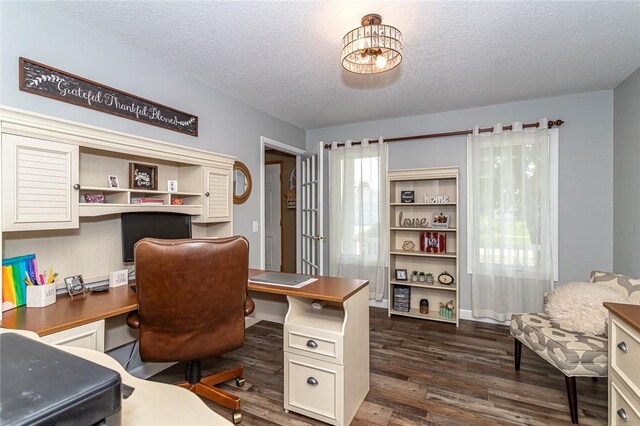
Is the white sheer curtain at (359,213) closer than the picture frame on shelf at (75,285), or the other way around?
the picture frame on shelf at (75,285)

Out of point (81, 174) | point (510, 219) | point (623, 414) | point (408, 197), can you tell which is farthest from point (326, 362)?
point (510, 219)

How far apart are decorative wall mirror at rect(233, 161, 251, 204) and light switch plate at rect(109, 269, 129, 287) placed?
4.17 ft

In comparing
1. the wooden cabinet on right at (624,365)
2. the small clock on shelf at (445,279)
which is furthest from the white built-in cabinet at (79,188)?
the wooden cabinet on right at (624,365)

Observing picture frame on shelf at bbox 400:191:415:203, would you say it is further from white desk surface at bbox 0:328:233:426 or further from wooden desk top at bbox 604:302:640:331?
white desk surface at bbox 0:328:233:426

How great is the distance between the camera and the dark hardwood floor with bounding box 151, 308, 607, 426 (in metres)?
1.90

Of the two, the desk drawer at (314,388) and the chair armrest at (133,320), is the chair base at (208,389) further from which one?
the chair armrest at (133,320)

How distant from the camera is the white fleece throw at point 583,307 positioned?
1983 millimetres

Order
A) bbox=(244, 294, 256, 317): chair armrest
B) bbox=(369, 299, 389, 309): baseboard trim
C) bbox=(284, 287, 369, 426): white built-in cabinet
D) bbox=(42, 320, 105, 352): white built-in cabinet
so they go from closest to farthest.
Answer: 1. bbox=(42, 320, 105, 352): white built-in cabinet
2. bbox=(284, 287, 369, 426): white built-in cabinet
3. bbox=(244, 294, 256, 317): chair armrest
4. bbox=(369, 299, 389, 309): baseboard trim

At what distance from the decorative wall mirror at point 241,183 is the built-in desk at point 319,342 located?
1390mm

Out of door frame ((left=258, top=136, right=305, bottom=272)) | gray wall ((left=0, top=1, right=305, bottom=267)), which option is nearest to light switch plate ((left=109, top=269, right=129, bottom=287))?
gray wall ((left=0, top=1, right=305, bottom=267))

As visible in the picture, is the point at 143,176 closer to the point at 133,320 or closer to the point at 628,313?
the point at 133,320

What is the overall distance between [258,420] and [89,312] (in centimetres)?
117

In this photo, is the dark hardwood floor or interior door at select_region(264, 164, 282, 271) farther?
interior door at select_region(264, 164, 282, 271)

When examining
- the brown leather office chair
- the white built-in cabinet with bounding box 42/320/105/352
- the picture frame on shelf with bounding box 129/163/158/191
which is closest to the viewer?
the white built-in cabinet with bounding box 42/320/105/352
